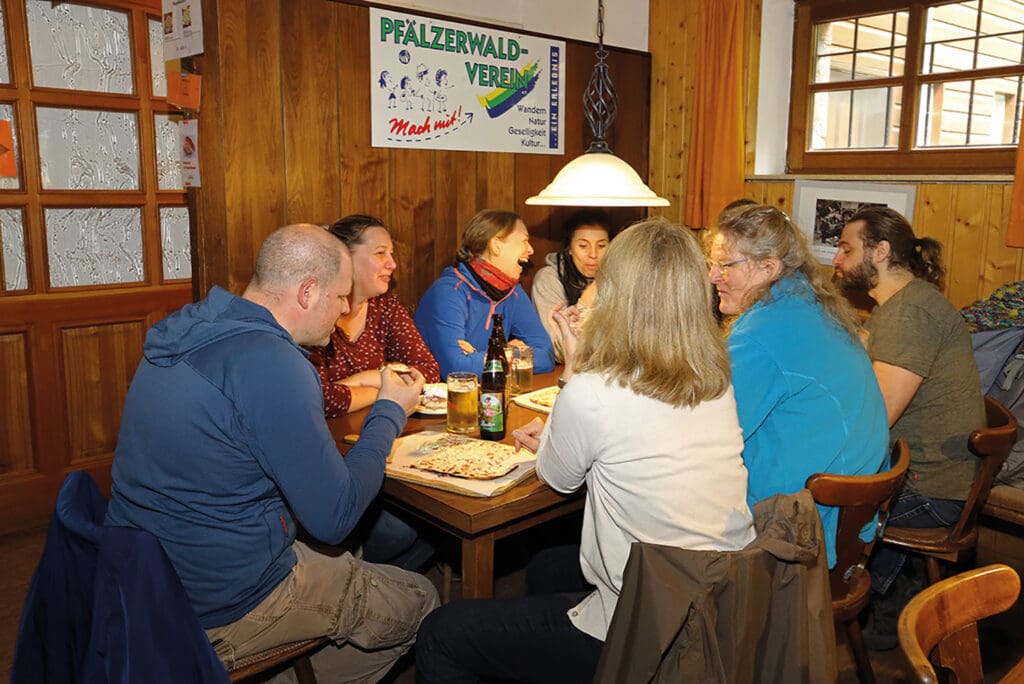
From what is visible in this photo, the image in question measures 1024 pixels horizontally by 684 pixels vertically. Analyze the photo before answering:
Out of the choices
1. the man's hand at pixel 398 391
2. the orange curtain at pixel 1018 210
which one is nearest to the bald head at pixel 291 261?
the man's hand at pixel 398 391

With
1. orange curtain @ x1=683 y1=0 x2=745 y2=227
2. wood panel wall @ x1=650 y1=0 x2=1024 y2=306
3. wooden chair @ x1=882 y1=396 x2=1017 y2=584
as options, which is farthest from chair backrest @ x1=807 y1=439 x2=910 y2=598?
orange curtain @ x1=683 y1=0 x2=745 y2=227

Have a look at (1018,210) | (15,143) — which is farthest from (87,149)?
(1018,210)

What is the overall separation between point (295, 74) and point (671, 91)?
2.16 m

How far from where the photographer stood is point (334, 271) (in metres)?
1.75

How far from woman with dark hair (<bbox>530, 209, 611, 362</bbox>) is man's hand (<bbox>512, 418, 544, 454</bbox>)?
1.52m

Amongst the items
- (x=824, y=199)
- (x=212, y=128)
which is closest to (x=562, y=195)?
(x=212, y=128)

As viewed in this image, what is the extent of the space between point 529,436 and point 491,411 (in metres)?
0.16

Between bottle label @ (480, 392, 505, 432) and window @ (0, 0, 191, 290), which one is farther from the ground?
window @ (0, 0, 191, 290)

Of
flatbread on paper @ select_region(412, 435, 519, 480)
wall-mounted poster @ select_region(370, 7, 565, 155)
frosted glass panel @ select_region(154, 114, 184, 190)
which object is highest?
wall-mounted poster @ select_region(370, 7, 565, 155)

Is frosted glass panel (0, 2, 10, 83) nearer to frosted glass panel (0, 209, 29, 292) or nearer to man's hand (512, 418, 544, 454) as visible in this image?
frosted glass panel (0, 209, 29, 292)

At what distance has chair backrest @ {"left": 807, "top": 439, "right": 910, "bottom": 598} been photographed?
1718 millimetres

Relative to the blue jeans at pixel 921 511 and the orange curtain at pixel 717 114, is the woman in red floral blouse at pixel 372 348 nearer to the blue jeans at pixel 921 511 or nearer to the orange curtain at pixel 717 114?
the blue jeans at pixel 921 511

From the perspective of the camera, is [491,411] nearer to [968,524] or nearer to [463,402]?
[463,402]

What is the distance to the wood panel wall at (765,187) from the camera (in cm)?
325
